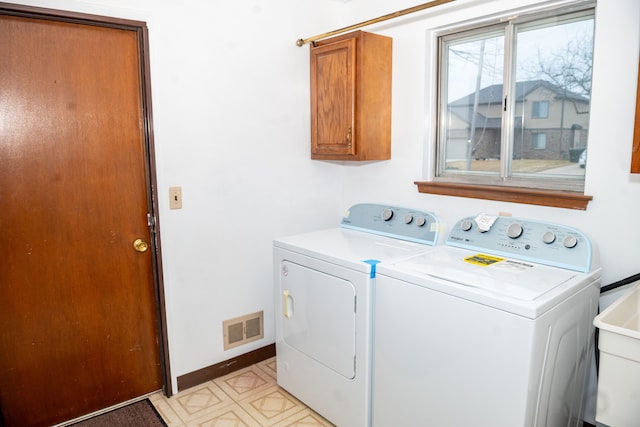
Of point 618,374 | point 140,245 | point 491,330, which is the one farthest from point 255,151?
point 618,374

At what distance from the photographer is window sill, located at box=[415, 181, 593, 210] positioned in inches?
76.9

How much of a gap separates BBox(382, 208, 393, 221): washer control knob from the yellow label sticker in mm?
587

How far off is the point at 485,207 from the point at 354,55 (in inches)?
43.3

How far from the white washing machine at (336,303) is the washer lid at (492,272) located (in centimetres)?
17

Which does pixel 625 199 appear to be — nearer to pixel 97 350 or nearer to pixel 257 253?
pixel 257 253

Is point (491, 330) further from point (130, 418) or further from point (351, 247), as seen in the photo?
point (130, 418)

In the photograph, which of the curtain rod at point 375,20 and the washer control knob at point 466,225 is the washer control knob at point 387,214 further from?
the curtain rod at point 375,20

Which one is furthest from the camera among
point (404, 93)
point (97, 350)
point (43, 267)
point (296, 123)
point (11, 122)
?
point (296, 123)

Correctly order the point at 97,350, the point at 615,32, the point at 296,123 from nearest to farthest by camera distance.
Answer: the point at 615,32 → the point at 97,350 → the point at 296,123

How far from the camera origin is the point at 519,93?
2.22 m

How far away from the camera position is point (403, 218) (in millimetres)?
2439

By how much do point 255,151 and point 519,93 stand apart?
1490 mm

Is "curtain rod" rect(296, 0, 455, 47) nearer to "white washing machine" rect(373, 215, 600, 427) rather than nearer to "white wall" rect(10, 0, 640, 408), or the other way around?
"white wall" rect(10, 0, 640, 408)

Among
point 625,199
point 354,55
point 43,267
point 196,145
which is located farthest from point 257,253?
point 625,199
